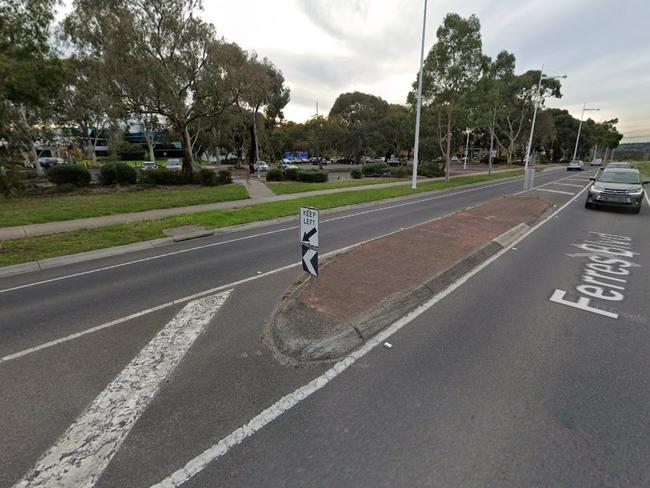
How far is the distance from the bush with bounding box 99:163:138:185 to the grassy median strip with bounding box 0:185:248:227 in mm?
2027

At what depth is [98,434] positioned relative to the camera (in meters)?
2.70

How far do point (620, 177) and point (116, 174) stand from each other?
27268 mm

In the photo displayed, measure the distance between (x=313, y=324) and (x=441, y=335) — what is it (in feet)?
5.51

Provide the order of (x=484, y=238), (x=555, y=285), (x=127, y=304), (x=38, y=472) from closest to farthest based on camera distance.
Answer: (x=38, y=472) < (x=127, y=304) < (x=555, y=285) < (x=484, y=238)

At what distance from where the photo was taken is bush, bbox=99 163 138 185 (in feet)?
67.1

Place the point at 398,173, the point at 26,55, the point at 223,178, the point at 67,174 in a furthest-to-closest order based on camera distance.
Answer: the point at 398,173, the point at 223,178, the point at 67,174, the point at 26,55

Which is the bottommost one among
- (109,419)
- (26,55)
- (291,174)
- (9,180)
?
(109,419)

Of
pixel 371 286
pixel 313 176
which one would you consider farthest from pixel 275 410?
pixel 313 176

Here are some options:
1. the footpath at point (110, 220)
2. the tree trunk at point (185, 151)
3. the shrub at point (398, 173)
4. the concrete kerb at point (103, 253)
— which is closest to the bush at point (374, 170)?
the shrub at point (398, 173)

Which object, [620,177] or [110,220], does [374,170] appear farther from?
[110,220]

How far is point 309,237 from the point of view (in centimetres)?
456

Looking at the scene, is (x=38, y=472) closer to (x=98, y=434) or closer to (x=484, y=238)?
(x=98, y=434)

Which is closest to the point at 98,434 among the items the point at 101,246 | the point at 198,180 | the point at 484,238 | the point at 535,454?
the point at 535,454

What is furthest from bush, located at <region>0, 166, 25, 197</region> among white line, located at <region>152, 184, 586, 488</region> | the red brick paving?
white line, located at <region>152, 184, 586, 488</region>
